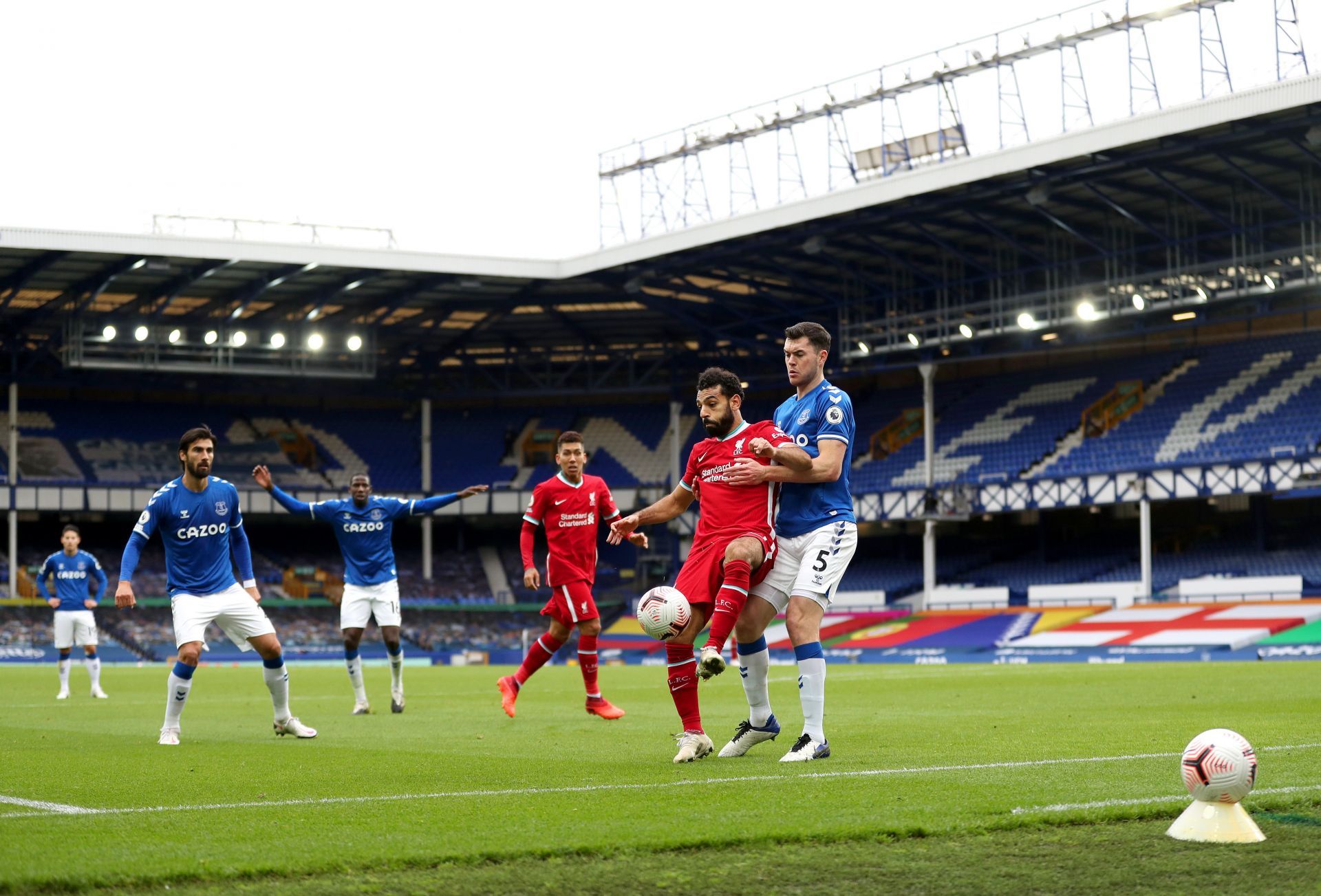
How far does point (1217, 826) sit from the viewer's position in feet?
19.1

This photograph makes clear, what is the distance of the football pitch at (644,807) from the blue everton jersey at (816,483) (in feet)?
4.86

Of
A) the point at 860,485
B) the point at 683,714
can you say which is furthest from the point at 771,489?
the point at 860,485

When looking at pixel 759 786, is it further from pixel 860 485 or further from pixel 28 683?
pixel 860 485

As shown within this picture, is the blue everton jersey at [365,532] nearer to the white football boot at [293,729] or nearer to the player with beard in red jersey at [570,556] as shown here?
the player with beard in red jersey at [570,556]

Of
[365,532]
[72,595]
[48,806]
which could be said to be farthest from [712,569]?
[72,595]

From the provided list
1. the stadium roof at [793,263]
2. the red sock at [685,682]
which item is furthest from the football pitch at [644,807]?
the stadium roof at [793,263]

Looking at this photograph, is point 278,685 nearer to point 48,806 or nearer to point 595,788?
point 48,806

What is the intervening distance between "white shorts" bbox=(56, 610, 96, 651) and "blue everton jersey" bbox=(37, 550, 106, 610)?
4.3 inches

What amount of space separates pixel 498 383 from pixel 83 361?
1681 cm

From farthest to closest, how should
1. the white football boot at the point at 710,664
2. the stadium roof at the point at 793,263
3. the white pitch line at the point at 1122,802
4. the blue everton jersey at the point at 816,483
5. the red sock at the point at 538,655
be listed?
the stadium roof at the point at 793,263 → the red sock at the point at 538,655 → the blue everton jersey at the point at 816,483 → the white football boot at the point at 710,664 → the white pitch line at the point at 1122,802

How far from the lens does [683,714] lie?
9.38 metres

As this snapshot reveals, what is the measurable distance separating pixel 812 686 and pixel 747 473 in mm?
1394

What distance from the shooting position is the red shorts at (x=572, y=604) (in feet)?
49.3

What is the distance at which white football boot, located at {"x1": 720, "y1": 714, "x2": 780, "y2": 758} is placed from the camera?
31.1ft
